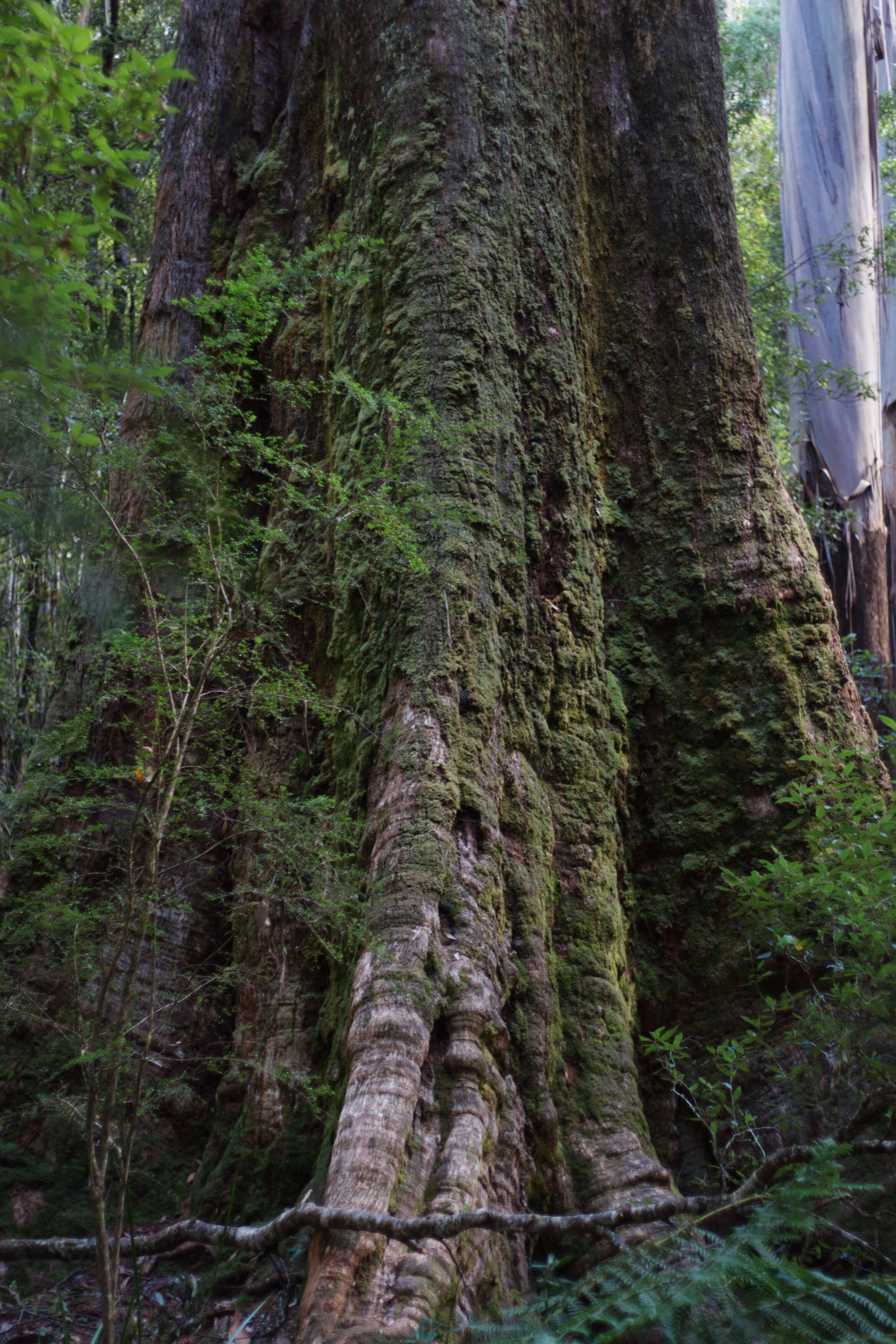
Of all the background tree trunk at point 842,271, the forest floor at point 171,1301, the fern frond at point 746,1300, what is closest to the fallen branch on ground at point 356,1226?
the fern frond at point 746,1300

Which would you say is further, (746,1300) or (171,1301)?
(171,1301)

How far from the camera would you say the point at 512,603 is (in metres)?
3.31

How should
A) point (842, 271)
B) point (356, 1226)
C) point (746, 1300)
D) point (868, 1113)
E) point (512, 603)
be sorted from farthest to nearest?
point (842, 271) → point (512, 603) → point (868, 1113) → point (356, 1226) → point (746, 1300)

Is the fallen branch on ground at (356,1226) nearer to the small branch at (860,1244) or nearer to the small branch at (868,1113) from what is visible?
the small branch at (860,1244)

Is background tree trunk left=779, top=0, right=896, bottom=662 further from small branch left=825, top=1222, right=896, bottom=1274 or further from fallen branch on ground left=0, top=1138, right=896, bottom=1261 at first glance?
fallen branch on ground left=0, top=1138, right=896, bottom=1261

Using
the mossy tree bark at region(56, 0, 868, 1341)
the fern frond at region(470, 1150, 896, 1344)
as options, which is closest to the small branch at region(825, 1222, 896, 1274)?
the fern frond at region(470, 1150, 896, 1344)

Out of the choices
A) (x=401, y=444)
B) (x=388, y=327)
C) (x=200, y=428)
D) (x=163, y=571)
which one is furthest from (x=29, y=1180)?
(x=388, y=327)

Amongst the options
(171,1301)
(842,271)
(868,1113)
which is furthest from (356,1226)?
(842,271)

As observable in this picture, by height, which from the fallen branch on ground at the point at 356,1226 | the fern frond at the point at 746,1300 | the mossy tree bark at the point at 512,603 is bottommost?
the fallen branch on ground at the point at 356,1226

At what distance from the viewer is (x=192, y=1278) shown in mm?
2479

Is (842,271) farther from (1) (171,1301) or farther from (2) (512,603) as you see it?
(1) (171,1301)

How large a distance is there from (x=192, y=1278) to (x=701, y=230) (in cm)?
479

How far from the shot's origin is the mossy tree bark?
246 cm

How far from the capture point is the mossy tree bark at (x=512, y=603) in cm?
246
